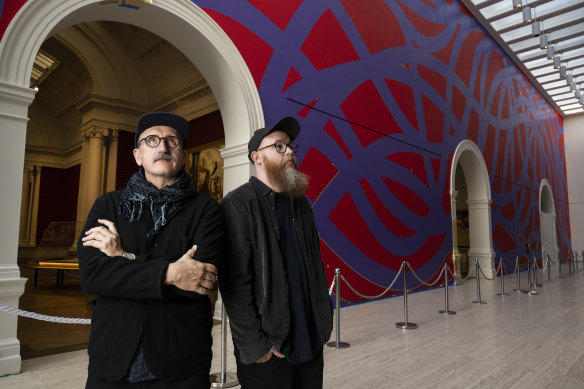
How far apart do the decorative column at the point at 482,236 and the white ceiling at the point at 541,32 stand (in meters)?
5.12

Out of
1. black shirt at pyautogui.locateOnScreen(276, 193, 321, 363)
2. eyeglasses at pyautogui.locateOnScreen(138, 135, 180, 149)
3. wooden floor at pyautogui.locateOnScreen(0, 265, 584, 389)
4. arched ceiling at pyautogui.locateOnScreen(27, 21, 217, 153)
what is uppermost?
arched ceiling at pyautogui.locateOnScreen(27, 21, 217, 153)

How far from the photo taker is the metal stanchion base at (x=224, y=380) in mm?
3029

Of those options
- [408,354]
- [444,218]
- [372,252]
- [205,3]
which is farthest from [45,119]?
[408,354]

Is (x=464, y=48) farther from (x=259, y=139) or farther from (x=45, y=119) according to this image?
(x=45, y=119)

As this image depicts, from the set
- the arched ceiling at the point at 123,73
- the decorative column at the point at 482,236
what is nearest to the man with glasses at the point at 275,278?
the arched ceiling at the point at 123,73

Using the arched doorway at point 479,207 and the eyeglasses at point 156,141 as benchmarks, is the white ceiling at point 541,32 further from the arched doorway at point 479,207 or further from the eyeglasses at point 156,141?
the eyeglasses at point 156,141

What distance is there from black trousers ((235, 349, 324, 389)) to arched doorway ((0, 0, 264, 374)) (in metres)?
2.57

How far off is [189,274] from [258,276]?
434mm

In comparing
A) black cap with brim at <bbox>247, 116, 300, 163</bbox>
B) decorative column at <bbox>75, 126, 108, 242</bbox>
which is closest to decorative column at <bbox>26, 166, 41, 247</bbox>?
decorative column at <bbox>75, 126, 108, 242</bbox>

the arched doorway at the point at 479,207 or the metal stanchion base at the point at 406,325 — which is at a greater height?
the arched doorway at the point at 479,207

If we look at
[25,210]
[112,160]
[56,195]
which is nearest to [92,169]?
[112,160]

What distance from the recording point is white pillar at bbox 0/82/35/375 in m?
3.10

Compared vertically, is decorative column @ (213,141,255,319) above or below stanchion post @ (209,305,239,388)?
above

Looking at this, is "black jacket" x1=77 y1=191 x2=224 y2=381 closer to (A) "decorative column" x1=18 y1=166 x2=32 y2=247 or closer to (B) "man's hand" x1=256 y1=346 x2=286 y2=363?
(B) "man's hand" x1=256 y1=346 x2=286 y2=363
